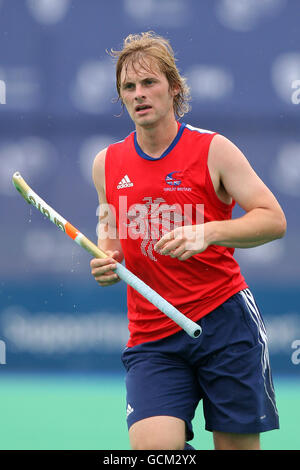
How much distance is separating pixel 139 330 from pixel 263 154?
3202 millimetres

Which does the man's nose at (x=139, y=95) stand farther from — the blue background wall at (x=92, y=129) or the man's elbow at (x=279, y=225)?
the blue background wall at (x=92, y=129)

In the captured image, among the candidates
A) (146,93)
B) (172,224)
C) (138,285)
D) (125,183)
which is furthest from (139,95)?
(138,285)

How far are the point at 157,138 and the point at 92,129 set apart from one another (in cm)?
298

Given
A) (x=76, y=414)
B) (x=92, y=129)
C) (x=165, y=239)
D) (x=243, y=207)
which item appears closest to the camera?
(x=165, y=239)

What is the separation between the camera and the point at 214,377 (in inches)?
121

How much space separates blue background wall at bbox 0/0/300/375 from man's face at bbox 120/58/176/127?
112 inches

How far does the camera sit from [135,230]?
324 cm

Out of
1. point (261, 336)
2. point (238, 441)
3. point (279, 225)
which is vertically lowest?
point (238, 441)

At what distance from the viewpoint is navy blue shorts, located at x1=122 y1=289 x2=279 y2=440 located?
3057 mm

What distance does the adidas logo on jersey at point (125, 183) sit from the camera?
3225 millimetres

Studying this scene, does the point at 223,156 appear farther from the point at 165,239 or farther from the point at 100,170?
the point at 100,170

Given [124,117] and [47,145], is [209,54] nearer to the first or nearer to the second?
[124,117]

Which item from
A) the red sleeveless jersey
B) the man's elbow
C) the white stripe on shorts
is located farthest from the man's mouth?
the white stripe on shorts
